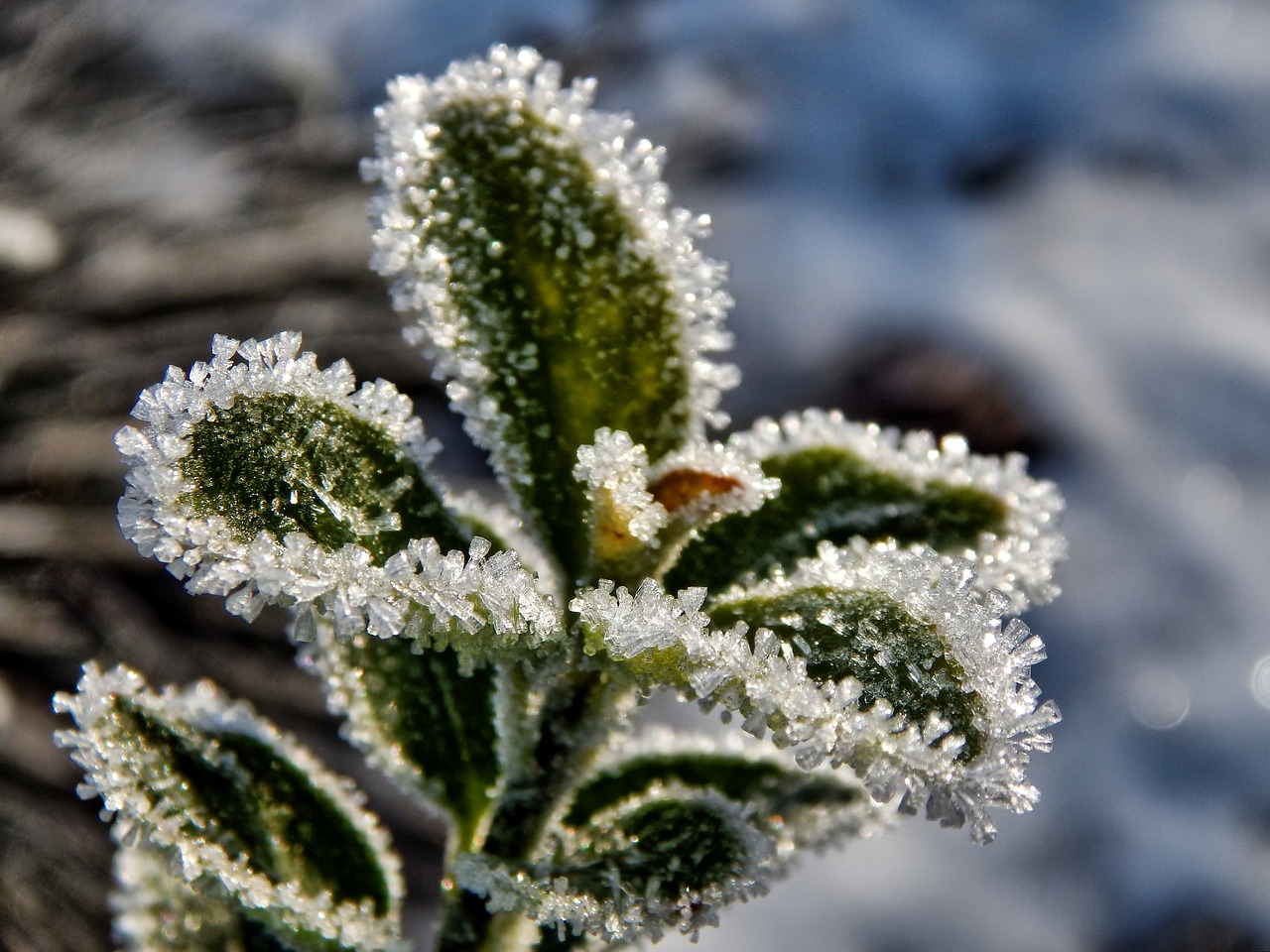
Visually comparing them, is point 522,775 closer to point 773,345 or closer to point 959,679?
point 959,679

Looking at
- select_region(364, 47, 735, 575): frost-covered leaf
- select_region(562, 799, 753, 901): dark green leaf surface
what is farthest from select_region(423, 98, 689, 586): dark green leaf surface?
select_region(562, 799, 753, 901): dark green leaf surface

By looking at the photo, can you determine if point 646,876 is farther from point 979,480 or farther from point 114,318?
point 114,318

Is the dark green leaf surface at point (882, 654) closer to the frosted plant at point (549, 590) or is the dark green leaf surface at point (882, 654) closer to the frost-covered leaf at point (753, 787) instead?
the frosted plant at point (549, 590)

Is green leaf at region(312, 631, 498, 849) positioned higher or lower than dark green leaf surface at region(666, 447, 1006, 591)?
lower

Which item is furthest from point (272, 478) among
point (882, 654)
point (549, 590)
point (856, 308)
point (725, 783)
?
point (856, 308)

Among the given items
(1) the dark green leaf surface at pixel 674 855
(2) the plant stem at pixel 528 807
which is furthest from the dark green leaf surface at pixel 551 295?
(1) the dark green leaf surface at pixel 674 855

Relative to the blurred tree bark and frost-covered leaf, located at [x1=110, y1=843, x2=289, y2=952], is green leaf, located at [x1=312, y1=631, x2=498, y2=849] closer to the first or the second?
frost-covered leaf, located at [x1=110, y1=843, x2=289, y2=952]

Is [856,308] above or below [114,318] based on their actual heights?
above
